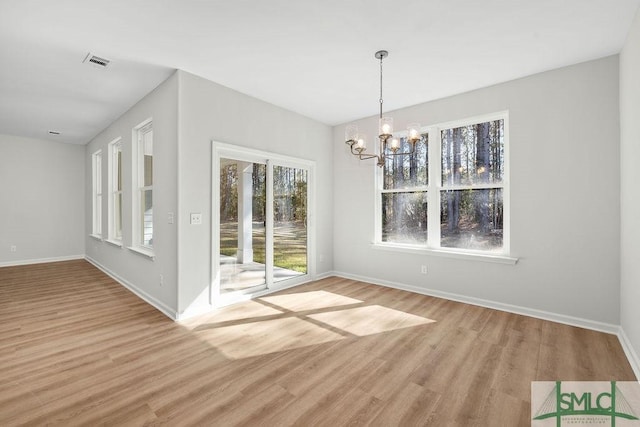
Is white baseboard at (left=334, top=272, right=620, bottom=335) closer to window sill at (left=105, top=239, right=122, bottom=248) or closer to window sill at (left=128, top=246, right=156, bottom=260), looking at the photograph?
window sill at (left=128, top=246, right=156, bottom=260)

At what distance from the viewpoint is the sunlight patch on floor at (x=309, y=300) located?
378 centimetres

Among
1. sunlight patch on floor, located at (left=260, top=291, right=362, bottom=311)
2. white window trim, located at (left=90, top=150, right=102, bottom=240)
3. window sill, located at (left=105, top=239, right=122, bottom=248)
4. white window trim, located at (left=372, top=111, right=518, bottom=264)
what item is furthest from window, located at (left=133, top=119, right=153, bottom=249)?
white window trim, located at (left=372, top=111, right=518, bottom=264)

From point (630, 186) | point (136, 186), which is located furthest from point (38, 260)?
point (630, 186)

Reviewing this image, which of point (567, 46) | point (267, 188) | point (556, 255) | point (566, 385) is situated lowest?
point (566, 385)

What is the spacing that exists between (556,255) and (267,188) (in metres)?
3.74

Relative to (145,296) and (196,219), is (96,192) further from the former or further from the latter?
(196,219)

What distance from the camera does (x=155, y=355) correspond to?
2523 mm

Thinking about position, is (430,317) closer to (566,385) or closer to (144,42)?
(566,385)

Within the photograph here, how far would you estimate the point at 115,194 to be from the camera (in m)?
→ 5.41

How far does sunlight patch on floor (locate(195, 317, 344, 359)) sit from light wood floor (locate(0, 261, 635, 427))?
2 centimetres

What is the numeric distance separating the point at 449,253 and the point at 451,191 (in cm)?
89

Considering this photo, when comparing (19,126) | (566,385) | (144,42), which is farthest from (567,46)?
(19,126)

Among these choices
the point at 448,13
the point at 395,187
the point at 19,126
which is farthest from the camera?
the point at 19,126

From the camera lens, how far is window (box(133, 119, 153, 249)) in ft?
14.1
